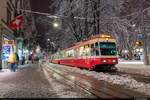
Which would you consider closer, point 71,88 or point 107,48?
point 71,88

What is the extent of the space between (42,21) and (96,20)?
36.6ft

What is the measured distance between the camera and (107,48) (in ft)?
44.9

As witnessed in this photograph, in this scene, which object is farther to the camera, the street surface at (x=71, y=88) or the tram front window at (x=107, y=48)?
the tram front window at (x=107, y=48)

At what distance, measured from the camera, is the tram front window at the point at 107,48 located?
13470 mm

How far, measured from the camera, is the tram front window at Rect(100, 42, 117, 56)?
44.2ft

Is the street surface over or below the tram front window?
below

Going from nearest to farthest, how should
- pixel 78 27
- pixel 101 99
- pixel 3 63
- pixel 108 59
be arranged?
1. pixel 101 99
2. pixel 108 59
3. pixel 3 63
4. pixel 78 27

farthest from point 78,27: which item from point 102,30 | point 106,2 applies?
point 106,2

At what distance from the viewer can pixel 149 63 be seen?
19031mm

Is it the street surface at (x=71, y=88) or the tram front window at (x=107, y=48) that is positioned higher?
the tram front window at (x=107, y=48)

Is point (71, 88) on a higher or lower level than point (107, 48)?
lower

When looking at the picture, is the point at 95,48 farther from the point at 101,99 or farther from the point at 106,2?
the point at 106,2

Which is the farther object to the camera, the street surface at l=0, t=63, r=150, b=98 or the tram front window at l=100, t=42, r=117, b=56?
the tram front window at l=100, t=42, r=117, b=56

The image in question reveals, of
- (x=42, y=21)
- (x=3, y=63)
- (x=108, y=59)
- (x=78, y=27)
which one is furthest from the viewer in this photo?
(x=42, y=21)
